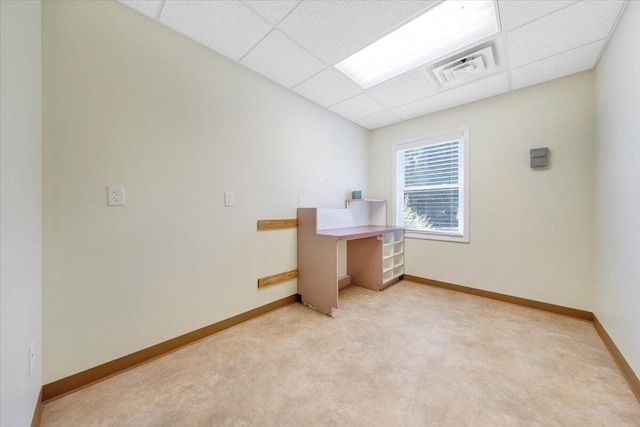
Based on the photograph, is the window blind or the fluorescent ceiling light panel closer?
the fluorescent ceiling light panel

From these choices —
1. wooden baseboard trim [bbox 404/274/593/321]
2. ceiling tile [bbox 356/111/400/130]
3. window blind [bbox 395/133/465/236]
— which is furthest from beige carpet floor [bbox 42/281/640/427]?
ceiling tile [bbox 356/111/400/130]

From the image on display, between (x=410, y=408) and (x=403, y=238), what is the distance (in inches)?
97.9

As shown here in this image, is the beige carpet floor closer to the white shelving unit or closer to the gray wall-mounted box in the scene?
the white shelving unit

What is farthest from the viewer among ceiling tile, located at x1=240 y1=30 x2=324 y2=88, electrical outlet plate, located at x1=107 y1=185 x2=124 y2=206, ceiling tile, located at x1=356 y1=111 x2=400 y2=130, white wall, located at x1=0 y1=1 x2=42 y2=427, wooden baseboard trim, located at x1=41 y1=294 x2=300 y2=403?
ceiling tile, located at x1=356 y1=111 x2=400 y2=130

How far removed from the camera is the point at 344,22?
5.57 ft

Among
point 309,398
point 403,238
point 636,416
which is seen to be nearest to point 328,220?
point 403,238

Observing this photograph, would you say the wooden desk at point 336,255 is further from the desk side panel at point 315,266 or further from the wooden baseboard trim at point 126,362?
the wooden baseboard trim at point 126,362

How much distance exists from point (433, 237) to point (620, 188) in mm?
1771

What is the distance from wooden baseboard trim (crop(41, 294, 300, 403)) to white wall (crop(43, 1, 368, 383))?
46 mm

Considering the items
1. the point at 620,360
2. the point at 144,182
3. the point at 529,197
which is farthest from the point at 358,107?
the point at 620,360

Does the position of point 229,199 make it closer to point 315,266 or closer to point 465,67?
point 315,266

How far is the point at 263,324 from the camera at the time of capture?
218cm

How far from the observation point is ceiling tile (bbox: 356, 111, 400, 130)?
330 cm

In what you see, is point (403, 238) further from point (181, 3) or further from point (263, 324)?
point (181, 3)
